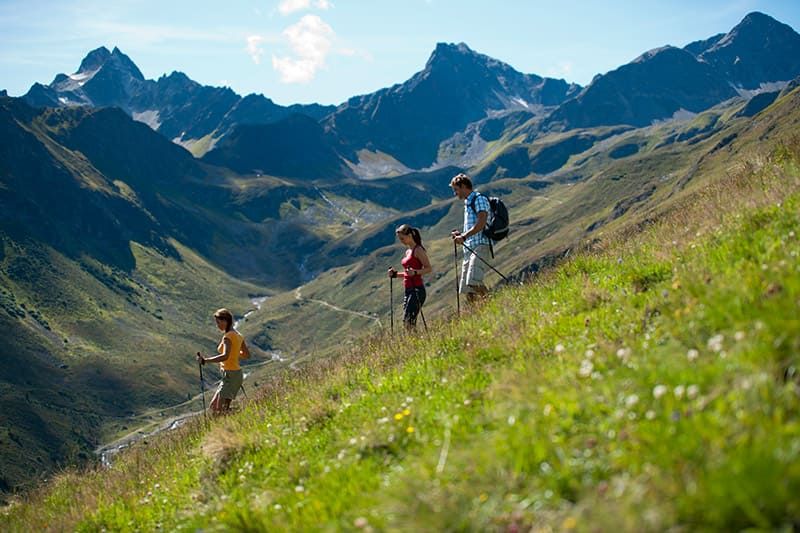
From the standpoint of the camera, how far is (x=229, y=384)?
15.1 metres

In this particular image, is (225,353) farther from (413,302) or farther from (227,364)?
(413,302)

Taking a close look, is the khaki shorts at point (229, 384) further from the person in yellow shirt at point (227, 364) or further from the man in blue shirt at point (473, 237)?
the man in blue shirt at point (473, 237)

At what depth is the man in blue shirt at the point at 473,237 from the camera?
13953mm

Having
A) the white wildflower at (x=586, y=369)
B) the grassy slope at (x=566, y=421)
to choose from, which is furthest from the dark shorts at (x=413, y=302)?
the white wildflower at (x=586, y=369)

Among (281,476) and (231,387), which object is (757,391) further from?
(231,387)

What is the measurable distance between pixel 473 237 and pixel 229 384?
657 cm

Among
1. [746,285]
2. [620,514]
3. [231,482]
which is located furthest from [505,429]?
[231,482]

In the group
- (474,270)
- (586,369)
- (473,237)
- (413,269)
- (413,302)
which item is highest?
(473,237)

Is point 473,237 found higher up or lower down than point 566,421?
higher up

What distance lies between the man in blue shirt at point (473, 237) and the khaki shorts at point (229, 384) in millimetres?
5630

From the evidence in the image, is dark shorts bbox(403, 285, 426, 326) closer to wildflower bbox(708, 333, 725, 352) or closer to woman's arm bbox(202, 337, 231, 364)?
woman's arm bbox(202, 337, 231, 364)

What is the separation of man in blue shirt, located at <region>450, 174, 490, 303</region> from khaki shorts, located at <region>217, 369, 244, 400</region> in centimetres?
563

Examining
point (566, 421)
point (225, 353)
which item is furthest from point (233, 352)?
point (566, 421)

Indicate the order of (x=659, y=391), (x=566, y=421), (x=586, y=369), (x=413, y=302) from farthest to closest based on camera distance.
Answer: (x=413, y=302) → (x=586, y=369) → (x=566, y=421) → (x=659, y=391)
